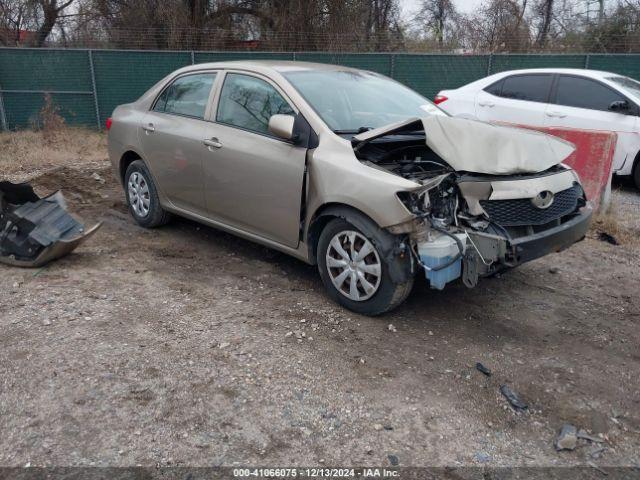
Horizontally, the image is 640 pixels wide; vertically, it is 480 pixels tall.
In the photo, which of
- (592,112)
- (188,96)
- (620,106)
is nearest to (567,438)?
(188,96)

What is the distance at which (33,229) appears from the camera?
188 inches

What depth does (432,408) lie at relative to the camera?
307cm

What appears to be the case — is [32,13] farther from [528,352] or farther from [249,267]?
[528,352]

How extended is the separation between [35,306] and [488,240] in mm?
3172

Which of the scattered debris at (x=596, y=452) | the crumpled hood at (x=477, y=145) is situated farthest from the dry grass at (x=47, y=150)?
the scattered debris at (x=596, y=452)

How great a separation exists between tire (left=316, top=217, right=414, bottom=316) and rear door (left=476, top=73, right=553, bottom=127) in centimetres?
523

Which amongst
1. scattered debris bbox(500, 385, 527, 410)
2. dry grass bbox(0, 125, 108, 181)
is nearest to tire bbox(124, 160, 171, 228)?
dry grass bbox(0, 125, 108, 181)

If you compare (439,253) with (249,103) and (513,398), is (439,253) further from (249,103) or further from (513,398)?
(249,103)

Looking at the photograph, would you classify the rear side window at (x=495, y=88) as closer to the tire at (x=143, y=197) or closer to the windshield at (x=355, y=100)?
the windshield at (x=355, y=100)

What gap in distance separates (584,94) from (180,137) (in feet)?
19.3

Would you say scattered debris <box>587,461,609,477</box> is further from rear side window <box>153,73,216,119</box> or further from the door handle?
rear side window <box>153,73,216,119</box>

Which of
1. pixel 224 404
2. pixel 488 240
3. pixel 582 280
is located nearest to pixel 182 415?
pixel 224 404

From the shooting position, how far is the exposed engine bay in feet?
11.8

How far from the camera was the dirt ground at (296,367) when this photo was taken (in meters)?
2.75
